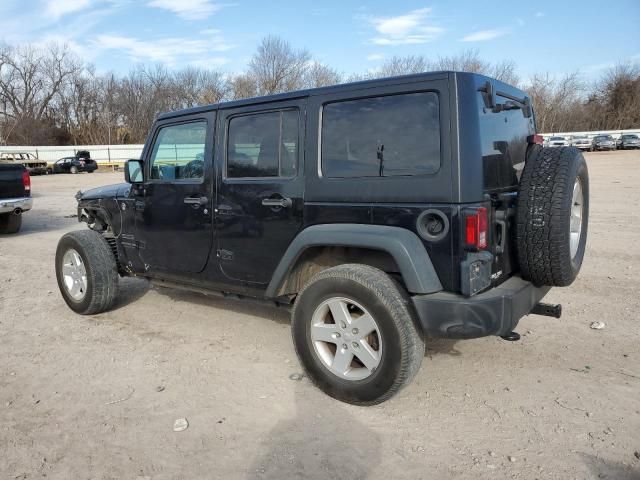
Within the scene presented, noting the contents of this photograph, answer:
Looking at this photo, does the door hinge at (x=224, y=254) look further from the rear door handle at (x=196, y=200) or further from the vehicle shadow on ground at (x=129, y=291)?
the vehicle shadow on ground at (x=129, y=291)

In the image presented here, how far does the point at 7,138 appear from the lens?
2422 inches

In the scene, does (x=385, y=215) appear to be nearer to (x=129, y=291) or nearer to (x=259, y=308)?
(x=259, y=308)

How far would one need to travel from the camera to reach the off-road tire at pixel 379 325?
314 centimetres

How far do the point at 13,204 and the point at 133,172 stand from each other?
→ 7.05 metres

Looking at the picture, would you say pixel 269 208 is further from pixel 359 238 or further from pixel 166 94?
pixel 166 94

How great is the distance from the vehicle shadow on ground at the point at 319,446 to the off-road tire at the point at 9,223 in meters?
9.74

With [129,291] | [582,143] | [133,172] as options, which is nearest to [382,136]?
[133,172]

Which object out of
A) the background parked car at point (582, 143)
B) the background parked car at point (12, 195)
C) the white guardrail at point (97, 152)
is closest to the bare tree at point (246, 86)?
the white guardrail at point (97, 152)

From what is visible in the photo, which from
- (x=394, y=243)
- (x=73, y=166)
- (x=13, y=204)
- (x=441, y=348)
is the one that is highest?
(x=73, y=166)

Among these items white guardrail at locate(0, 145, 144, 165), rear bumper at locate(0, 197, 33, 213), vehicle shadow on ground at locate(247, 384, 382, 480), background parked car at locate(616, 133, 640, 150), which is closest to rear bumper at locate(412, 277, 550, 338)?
vehicle shadow on ground at locate(247, 384, 382, 480)

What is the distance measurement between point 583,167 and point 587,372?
148 centimetres

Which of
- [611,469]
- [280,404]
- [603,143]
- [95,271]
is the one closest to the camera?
[611,469]

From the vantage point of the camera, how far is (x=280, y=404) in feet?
11.5

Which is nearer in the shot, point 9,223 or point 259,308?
point 259,308
